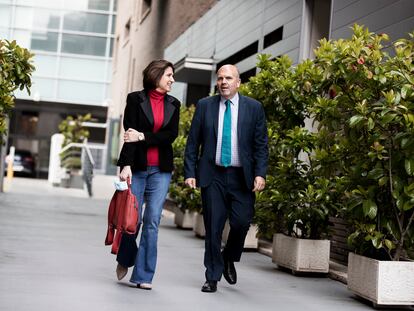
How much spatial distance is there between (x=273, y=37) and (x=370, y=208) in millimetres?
8695

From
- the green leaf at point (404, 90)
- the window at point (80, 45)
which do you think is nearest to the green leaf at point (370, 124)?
the green leaf at point (404, 90)

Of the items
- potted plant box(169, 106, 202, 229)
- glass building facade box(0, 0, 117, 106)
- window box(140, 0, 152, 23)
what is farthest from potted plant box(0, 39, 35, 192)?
glass building facade box(0, 0, 117, 106)

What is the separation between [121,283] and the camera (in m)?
7.71

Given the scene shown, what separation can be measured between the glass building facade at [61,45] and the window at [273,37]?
3047cm

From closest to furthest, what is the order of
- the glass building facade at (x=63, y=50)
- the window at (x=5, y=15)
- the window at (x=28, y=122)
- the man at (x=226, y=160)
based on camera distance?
1. the man at (x=226, y=160)
2. the window at (x=5, y=15)
3. the glass building facade at (x=63, y=50)
4. the window at (x=28, y=122)

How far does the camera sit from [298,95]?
413 inches

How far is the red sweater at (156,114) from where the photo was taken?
24.5 ft

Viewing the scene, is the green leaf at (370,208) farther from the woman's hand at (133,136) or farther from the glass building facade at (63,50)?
the glass building facade at (63,50)

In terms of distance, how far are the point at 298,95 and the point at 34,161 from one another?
123ft

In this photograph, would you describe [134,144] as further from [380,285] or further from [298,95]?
[298,95]

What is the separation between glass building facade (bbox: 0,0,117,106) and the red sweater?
1520 inches

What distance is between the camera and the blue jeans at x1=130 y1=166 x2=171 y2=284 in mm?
7336

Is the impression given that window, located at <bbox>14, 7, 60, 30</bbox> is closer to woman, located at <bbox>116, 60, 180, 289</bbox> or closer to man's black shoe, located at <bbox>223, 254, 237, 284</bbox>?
woman, located at <bbox>116, 60, 180, 289</bbox>

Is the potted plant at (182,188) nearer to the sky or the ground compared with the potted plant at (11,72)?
nearer to the ground
